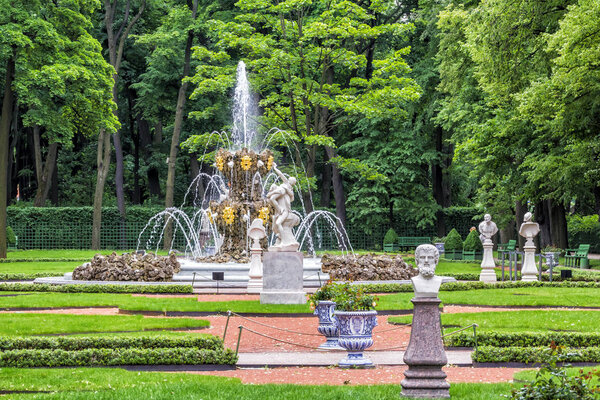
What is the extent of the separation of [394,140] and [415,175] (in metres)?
2.39

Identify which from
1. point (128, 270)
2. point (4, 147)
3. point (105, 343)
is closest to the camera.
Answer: point (105, 343)

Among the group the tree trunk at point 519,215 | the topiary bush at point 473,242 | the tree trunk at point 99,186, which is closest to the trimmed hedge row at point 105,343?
the tree trunk at point 519,215

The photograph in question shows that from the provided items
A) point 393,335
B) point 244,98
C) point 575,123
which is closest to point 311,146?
point 244,98

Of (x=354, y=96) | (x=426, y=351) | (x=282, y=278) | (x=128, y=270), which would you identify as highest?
(x=354, y=96)

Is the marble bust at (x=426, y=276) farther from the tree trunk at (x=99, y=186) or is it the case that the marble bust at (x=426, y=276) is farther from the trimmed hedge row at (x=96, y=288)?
the tree trunk at (x=99, y=186)

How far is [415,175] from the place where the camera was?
→ 153 ft

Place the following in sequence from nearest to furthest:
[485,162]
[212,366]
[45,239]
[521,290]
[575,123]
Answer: [212,366]
[521,290]
[575,123]
[485,162]
[45,239]

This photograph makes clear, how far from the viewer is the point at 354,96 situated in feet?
128

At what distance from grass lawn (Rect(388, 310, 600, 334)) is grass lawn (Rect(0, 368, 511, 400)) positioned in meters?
4.81

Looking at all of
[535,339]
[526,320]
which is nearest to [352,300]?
[535,339]

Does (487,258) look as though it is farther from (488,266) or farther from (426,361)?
(426,361)

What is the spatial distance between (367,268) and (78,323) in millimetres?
12175

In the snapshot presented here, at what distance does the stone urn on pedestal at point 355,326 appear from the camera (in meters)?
12.9

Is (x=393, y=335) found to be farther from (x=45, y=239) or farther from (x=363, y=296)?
(x=45, y=239)
